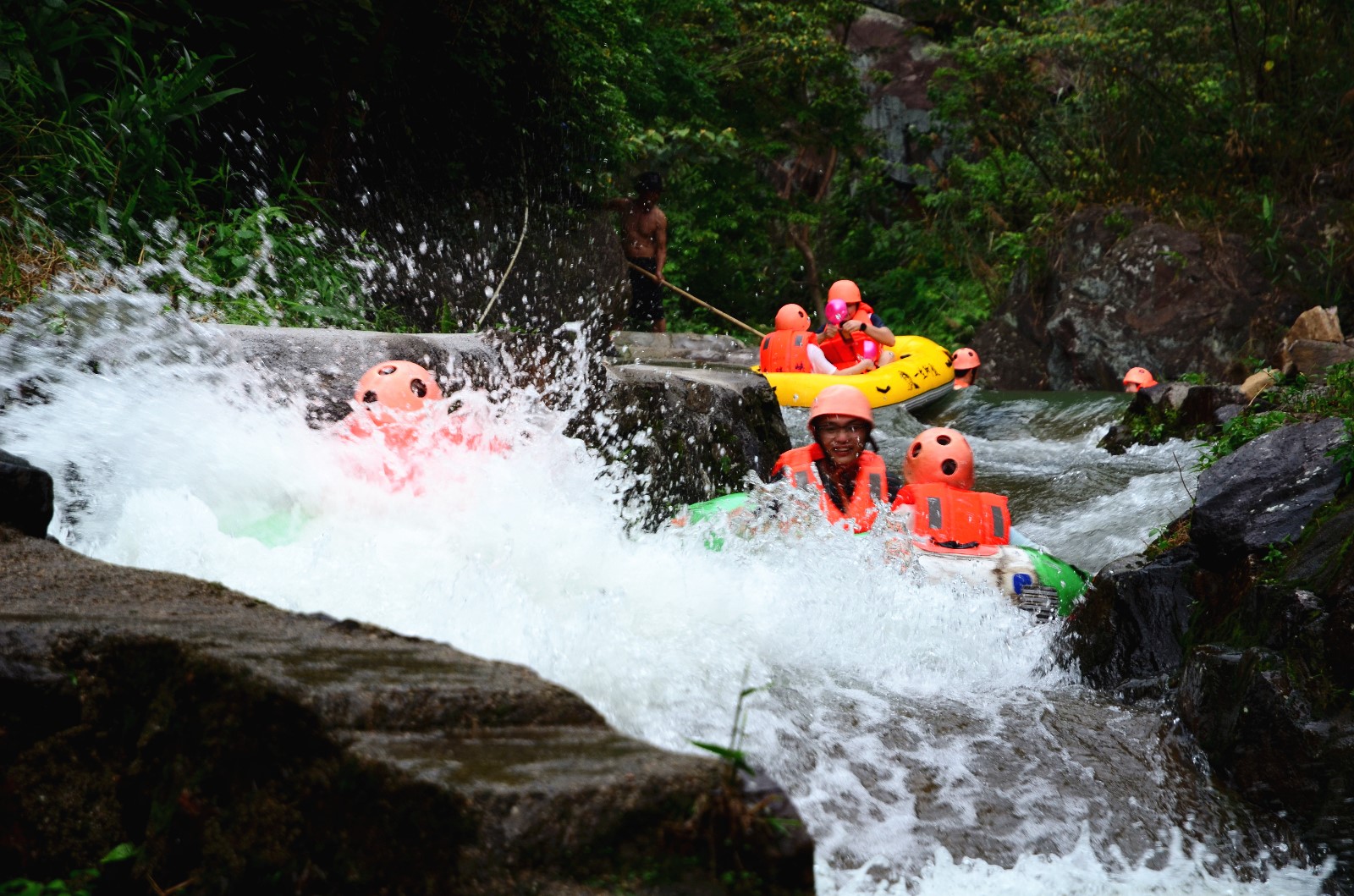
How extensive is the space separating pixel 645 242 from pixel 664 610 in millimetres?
10001

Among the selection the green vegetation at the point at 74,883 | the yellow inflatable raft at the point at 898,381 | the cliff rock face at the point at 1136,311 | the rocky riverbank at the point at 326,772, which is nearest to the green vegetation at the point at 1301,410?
the rocky riverbank at the point at 326,772

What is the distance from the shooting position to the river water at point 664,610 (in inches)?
121

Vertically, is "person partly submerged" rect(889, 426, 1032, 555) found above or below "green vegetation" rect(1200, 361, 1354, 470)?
below

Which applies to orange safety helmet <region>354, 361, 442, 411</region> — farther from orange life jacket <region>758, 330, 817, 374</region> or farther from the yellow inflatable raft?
orange life jacket <region>758, 330, 817, 374</region>

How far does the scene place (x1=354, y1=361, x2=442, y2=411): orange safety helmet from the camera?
4.98 metres

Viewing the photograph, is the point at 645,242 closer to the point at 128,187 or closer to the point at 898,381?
the point at 898,381

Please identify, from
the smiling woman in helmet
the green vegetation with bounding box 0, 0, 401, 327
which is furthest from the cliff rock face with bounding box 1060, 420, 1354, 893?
the green vegetation with bounding box 0, 0, 401, 327

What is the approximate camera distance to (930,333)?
2186 centimetres

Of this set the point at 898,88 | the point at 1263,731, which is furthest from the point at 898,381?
the point at 898,88

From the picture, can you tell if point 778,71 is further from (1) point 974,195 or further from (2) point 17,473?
(2) point 17,473

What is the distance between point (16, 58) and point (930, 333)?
691 inches

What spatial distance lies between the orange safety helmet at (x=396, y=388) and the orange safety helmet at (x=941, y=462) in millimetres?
2540

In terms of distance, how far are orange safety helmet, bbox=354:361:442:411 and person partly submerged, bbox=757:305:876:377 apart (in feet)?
23.4

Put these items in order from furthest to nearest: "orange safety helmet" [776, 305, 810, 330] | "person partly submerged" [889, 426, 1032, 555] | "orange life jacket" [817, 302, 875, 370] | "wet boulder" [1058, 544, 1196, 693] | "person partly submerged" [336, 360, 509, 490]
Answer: "orange life jacket" [817, 302, 875, 370]
"orange safety helmet" [776, 305, 810, 330]
"person partly submerged" [889, 426, 1032, 555]
"person partly submerged" [336, 360, 509, 490]
"wet boulder" [1058, 544, 1196, 693]
